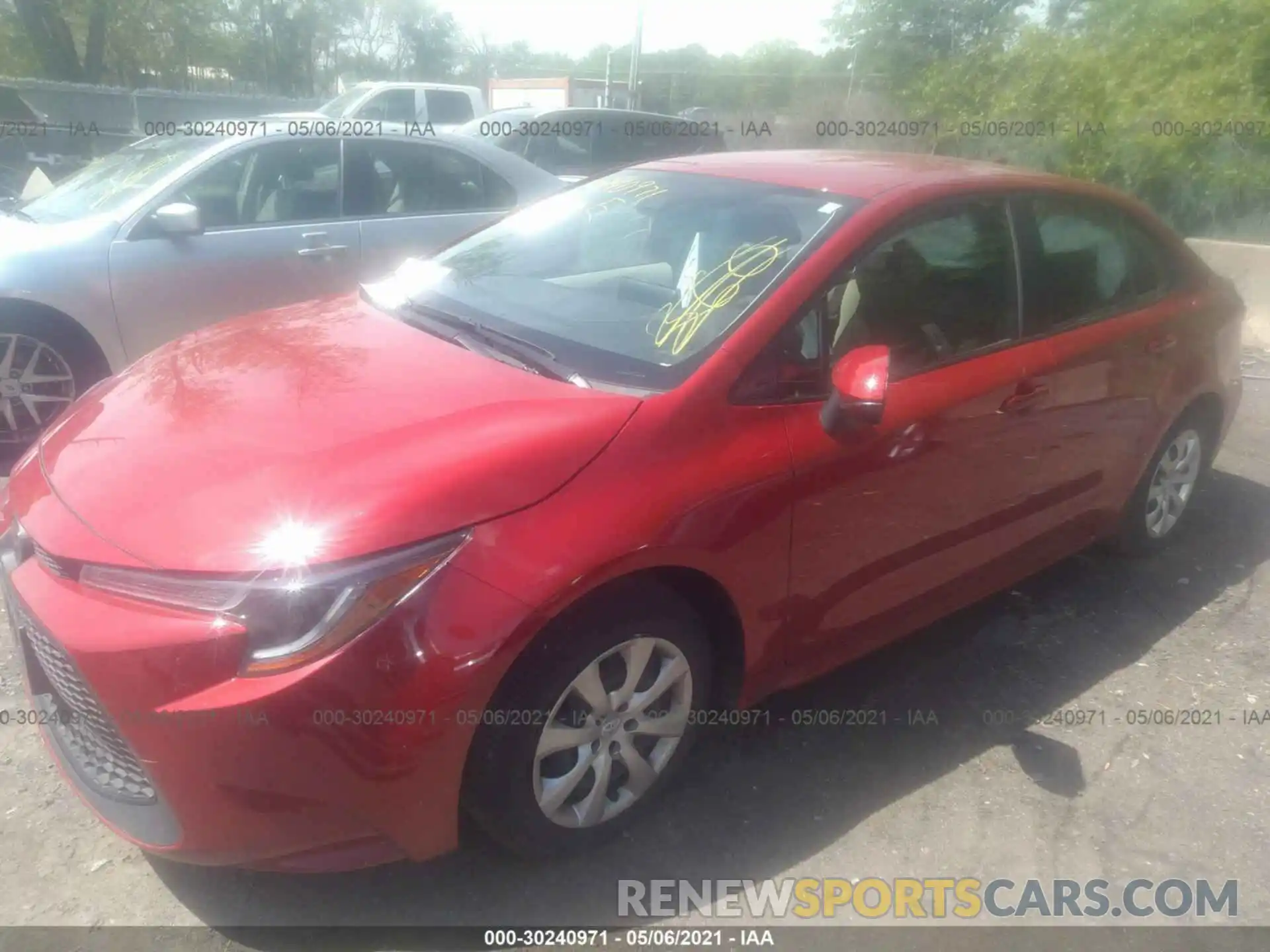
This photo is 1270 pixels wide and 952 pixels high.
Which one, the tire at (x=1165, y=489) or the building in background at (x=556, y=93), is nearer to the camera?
the tire at (x=1165, y=489)

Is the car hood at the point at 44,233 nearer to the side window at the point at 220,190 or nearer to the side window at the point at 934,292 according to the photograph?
the side window at the point at 220,190

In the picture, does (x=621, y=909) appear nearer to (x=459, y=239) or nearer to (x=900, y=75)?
(x=459, y=239)

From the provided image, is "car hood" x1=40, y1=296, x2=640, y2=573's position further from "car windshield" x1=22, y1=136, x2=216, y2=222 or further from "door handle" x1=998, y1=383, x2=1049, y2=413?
"car windshield" x1=22, y1=136, x2=216, y2=222

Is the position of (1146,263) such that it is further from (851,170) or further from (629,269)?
(629,269)

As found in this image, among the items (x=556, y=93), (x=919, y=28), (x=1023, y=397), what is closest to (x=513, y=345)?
(x=1023, y=397)

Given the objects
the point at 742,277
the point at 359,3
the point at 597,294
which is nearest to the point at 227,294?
the point at 597,294

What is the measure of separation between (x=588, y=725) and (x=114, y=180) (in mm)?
4459

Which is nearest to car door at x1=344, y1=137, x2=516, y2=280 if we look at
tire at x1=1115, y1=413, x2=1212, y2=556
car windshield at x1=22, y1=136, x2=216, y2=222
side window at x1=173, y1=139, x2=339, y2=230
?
side window at x1=173, y1=139, x2=339, y2=230

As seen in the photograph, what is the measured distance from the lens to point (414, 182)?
19.3ft

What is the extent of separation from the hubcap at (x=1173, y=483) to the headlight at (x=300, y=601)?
11.0 ft

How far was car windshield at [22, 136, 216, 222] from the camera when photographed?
508 cm

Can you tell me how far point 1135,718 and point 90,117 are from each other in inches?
925

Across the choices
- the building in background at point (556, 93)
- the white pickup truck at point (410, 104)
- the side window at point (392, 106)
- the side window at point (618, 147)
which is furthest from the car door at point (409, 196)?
the building in background at point (556, 93)

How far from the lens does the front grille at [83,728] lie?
211cm
